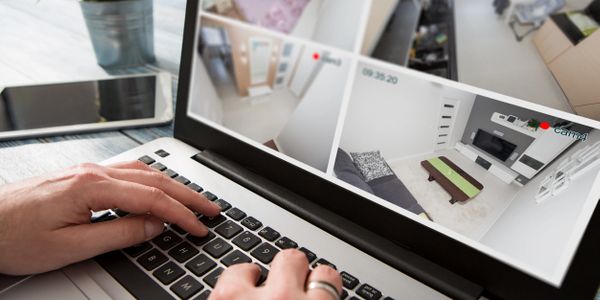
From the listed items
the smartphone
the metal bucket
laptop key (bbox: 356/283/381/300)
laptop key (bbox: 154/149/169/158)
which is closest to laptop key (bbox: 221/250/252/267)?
laptop key (bbox: 356/283/381/300)

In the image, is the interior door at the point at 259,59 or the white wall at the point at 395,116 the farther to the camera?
the interior door at the point at 259,59

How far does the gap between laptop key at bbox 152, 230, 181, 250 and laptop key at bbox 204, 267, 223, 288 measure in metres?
0.06

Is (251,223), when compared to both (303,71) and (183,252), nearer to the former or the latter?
(183,252)

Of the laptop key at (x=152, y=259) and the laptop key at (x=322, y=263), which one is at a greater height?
the laptop key at (x=322, y=263)

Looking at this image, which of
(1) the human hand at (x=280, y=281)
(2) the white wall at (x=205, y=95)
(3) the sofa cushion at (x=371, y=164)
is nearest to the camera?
(1) the human hand at (x=280, y=281)

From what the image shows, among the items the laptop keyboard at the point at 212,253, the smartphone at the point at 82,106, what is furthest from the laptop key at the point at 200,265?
the smartphone at the point at 82,106

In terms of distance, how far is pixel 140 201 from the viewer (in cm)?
42

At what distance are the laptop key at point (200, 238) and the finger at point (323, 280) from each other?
129 millimetres

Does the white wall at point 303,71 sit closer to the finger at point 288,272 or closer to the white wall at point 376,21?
the white wall at point 376,21

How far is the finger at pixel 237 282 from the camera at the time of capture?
1.10 feet

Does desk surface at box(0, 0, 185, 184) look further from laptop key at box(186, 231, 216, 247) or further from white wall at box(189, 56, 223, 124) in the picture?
laptop key at box(186, 231, 216, 247)

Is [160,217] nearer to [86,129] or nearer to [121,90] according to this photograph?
[86,129]

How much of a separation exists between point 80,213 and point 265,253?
0.20 metres

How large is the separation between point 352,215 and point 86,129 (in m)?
0.46
